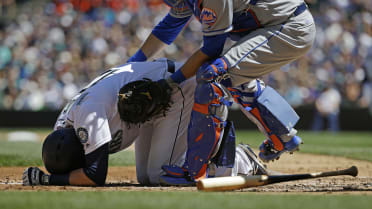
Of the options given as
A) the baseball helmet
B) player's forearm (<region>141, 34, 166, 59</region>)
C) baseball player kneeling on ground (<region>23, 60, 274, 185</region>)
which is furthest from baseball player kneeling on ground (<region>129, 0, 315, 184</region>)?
the baseball helmet

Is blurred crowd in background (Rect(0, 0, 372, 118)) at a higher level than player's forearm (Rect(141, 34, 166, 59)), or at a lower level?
higher

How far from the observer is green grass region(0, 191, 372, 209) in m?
3.26

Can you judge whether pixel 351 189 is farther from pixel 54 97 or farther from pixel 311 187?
pixel 54 97

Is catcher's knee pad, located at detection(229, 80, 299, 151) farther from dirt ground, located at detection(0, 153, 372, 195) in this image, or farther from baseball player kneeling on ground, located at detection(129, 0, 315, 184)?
dirt ground, located at detection(0, 153, 372, 195)

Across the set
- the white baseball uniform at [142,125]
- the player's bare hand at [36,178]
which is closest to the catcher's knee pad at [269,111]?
the white baseball uniform at [142,125]

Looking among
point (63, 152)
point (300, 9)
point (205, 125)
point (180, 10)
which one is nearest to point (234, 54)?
point (205, 125)

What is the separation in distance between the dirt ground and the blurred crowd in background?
899 cm

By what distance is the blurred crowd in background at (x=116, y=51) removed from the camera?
1669 cm

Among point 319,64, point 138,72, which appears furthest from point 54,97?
point 138,72

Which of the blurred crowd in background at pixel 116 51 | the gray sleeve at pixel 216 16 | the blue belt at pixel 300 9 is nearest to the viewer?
the gray sleeve at pixel 216 16

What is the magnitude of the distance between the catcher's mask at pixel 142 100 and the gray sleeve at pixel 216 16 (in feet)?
2.19

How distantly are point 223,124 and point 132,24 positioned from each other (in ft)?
48.6

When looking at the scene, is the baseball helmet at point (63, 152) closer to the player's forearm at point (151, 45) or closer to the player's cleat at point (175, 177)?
the player's cleat at point (175, 177)

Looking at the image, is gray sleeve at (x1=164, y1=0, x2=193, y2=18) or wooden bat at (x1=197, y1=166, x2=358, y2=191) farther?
gray sleeve at (x1=164, y1=0, x2=193, y2=18)
